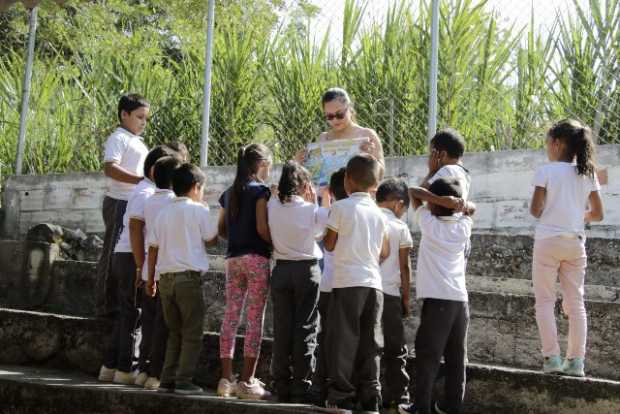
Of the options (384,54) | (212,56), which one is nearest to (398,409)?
(384,54)

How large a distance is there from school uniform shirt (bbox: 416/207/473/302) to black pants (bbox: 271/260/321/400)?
0.60m

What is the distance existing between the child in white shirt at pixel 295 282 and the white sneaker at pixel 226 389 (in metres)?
0.27

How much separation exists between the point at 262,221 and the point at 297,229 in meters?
0.23

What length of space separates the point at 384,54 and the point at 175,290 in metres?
3.30

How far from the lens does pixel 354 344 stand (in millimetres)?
5562

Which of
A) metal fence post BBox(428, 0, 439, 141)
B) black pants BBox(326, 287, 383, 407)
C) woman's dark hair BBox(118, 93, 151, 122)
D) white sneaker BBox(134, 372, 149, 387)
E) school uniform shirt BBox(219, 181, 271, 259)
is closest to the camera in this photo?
black pants BBox(326, 287, 383, 407)

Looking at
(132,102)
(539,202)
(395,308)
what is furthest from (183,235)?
(539,202)

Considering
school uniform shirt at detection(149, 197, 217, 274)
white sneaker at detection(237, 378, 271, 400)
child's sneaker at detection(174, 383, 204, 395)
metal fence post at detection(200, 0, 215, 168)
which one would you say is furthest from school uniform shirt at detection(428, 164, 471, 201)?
metal fence post at detection(200, 0, 215, 168)

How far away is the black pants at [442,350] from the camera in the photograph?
18.2 feet

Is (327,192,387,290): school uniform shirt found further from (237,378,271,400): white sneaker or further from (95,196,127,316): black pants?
(95,196,127,316): black pants

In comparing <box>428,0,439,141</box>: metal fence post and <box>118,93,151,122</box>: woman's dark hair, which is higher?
<box>428,0,439,141</box>: metal fence post

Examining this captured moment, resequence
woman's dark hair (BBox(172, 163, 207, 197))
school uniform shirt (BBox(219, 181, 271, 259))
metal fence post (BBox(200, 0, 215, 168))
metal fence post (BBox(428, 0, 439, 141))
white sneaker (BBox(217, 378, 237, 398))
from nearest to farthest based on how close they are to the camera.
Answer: white sneaker (BBox(217, 378, 237, 398))
school uniform shirt (BBox(219, 181, 271, 259))
woman's dark hair (BBox(172, 163, 207, 197))
metal fence post (BBox(428, 0, 439, 141))
metal fence post (BBox(200, 0, 215, 168))

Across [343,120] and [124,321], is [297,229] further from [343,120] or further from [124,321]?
[124,321]

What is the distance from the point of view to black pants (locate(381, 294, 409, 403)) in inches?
228
